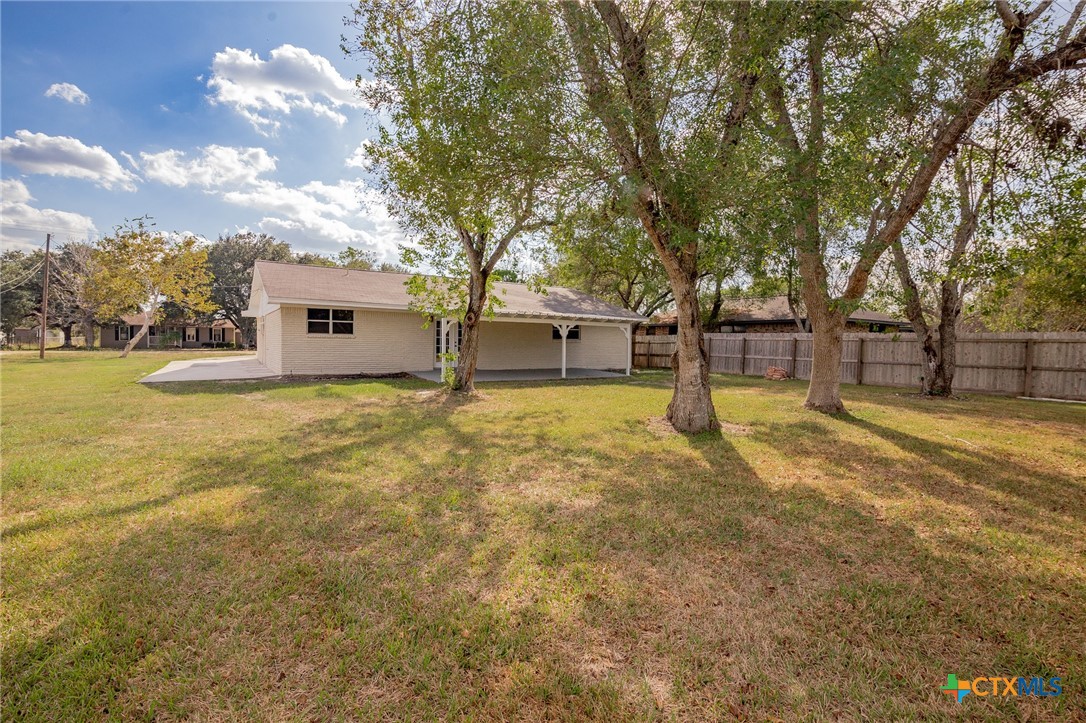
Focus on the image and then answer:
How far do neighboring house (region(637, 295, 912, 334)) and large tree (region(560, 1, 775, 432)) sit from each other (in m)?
20.2

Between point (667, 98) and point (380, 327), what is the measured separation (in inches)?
465

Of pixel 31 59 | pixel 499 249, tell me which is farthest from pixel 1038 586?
pixel 31 59

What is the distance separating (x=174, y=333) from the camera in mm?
37344

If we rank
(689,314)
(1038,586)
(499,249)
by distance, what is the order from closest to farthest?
1. (1038,586)
2. (689,314)
3. (499,249)

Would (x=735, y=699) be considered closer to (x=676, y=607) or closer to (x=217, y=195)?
(x=676, y=607)

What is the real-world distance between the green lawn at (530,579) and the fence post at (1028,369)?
7.94 meters

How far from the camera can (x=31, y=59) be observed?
764 centimetres

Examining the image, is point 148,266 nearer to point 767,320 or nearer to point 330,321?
point 330,321

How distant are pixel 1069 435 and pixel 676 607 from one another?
30.1 feet

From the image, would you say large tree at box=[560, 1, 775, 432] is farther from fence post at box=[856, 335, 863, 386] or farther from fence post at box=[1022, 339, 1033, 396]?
fence post at box=[856, 335, 863, 386]

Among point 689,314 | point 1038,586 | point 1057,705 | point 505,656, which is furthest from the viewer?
point 689,314

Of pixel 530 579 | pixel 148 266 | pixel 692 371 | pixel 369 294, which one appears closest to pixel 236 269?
pixel 148 266

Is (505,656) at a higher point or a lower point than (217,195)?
lower

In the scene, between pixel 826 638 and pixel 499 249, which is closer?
pixel 826 638
